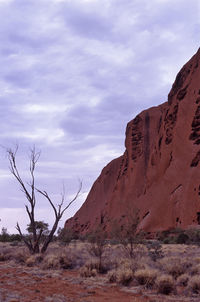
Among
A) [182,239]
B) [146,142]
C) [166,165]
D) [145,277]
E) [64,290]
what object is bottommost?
[64,290]

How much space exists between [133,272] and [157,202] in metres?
35.8

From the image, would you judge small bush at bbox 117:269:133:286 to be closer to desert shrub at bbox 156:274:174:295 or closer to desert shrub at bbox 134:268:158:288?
desert shrub at bbox 134:268:158:288

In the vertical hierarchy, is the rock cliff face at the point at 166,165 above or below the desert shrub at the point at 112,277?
above

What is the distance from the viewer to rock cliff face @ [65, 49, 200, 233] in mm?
43156

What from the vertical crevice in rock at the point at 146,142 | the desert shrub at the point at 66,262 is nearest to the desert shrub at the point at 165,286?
the desert shrub at the point at 66,262

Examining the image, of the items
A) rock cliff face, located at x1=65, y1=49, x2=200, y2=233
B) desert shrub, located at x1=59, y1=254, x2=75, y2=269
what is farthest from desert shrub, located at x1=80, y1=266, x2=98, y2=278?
rock cliff face, located at x1=65, y1=49, x2=200, y2=233

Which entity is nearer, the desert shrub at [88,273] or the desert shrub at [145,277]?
the desert shrub at [145,277]

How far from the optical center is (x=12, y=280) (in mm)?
11953

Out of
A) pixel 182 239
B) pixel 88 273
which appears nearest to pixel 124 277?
pixel 88 273

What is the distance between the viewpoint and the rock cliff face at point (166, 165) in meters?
43.2

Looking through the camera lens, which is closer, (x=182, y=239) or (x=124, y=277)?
(x=124, y=277)

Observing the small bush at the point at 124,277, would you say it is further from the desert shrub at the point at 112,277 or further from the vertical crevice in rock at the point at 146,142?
the vertical crevice in rock at the point at 146,142

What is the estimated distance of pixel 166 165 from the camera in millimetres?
51406

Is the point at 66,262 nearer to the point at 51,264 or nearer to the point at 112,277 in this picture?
the point at 51,264
